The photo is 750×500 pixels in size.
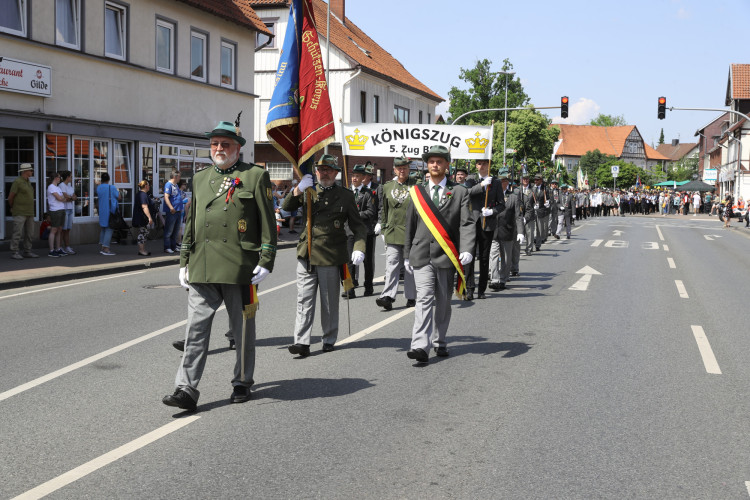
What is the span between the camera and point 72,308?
10.3 m

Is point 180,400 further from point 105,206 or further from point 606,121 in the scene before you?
point 606,121

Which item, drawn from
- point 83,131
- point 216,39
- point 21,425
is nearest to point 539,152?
point 216,39

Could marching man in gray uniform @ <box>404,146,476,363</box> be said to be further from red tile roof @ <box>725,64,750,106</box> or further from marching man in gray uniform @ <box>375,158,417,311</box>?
red tile roof @ <box>725,64,750,106</box>

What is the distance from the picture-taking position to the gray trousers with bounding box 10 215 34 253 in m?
15.8

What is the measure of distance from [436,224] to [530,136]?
8162 centimetres

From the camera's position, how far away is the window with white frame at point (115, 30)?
68.4ft

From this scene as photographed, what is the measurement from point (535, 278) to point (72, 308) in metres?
7.97

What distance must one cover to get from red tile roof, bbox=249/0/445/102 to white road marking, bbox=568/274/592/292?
25253mm

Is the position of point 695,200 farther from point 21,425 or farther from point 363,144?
point 21,425

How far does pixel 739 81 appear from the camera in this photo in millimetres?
76250

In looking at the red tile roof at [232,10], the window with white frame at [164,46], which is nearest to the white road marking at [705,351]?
the window with white frame at [164,46]

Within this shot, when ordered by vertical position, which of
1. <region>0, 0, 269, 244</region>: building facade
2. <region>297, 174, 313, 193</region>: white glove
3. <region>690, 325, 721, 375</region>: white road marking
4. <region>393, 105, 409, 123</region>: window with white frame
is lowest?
<region>690, 325, 721, 375</region>: white road marking

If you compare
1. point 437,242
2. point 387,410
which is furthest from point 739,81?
point 387,410

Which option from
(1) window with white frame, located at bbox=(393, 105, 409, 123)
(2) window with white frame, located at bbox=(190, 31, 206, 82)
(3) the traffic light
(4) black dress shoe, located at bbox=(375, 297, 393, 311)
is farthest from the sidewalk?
(1) window with white frame, located at bbox=(393, 105, 409, 123)
